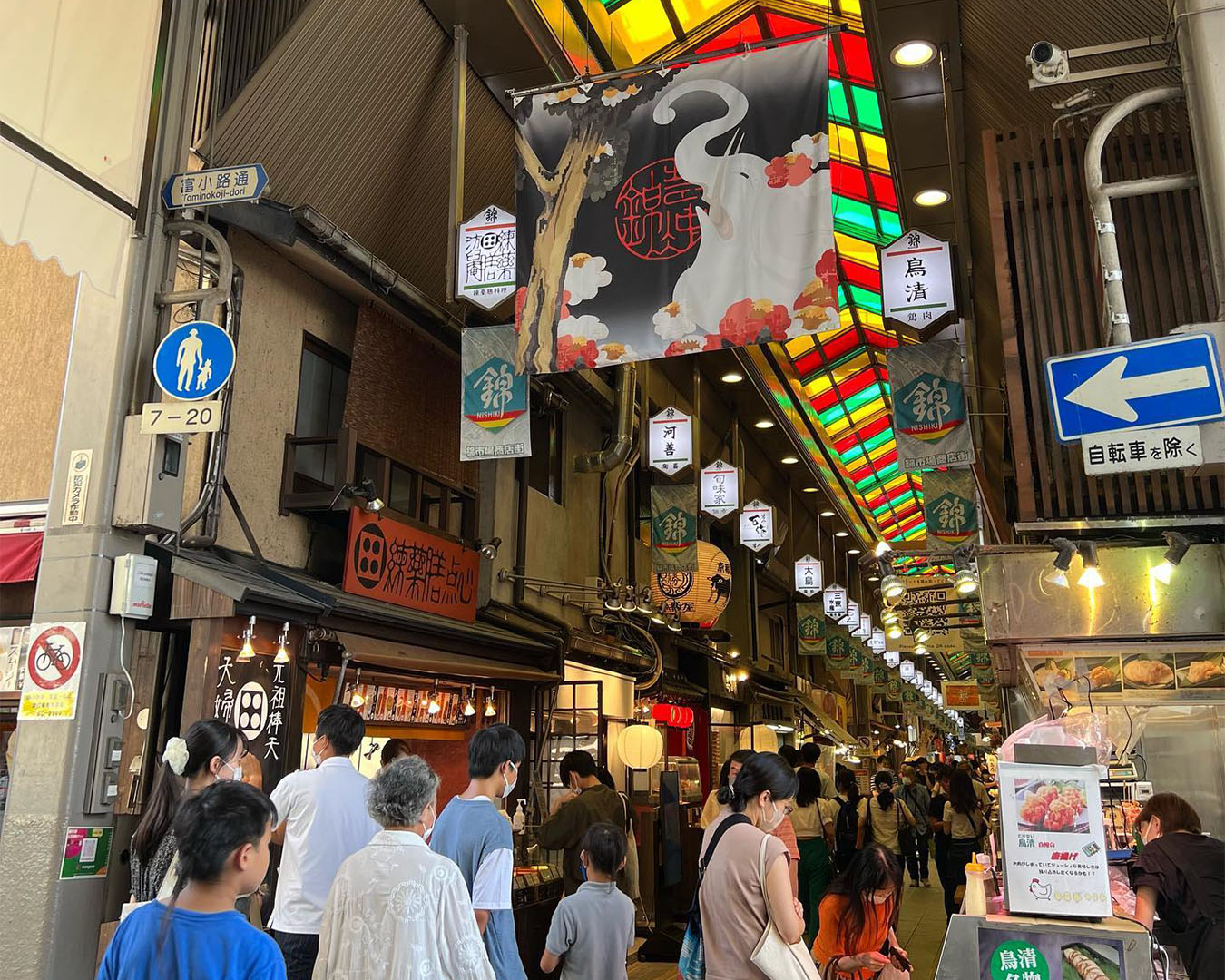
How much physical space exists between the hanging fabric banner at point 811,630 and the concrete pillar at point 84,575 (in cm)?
1883

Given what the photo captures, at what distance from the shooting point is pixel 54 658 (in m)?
6.34

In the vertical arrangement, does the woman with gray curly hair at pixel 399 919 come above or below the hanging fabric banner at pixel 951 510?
below

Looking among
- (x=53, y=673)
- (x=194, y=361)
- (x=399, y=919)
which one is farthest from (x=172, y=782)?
(x=194, y=361)

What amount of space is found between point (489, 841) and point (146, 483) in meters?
3.80

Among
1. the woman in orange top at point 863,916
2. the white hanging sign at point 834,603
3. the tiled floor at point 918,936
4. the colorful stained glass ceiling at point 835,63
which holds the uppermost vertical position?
the colorful stained glass ceiling at point 835,63

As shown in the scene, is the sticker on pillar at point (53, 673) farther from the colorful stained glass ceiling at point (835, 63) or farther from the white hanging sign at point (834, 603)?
the white hanging sign at point (834, 603)

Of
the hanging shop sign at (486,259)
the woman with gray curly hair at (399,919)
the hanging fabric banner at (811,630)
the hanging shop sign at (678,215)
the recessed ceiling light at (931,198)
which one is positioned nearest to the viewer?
the woman with gray curly hair at (399,919)

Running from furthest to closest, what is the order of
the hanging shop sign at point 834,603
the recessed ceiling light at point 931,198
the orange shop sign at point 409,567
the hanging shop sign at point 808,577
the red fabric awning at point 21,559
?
the hanging shop sign at point 834,603, the hanging shop sign at point 808,577, the recessed ceiling light at point 931,198, the orange shop sign at point 409,567, the red fabric awning at point 21,559

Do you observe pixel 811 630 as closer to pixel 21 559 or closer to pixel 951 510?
pixel 951 510

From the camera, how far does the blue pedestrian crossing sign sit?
6418 millimetres

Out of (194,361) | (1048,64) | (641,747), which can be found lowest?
(641,747)

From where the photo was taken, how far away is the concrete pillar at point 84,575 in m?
5.94

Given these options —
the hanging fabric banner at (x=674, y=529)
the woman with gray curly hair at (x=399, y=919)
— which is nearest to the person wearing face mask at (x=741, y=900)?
the woman with gray curly hair at (x=399, y=919)

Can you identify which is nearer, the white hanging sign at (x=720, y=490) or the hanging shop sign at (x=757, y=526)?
A: the white hanging sign at (x=720, y=490)
